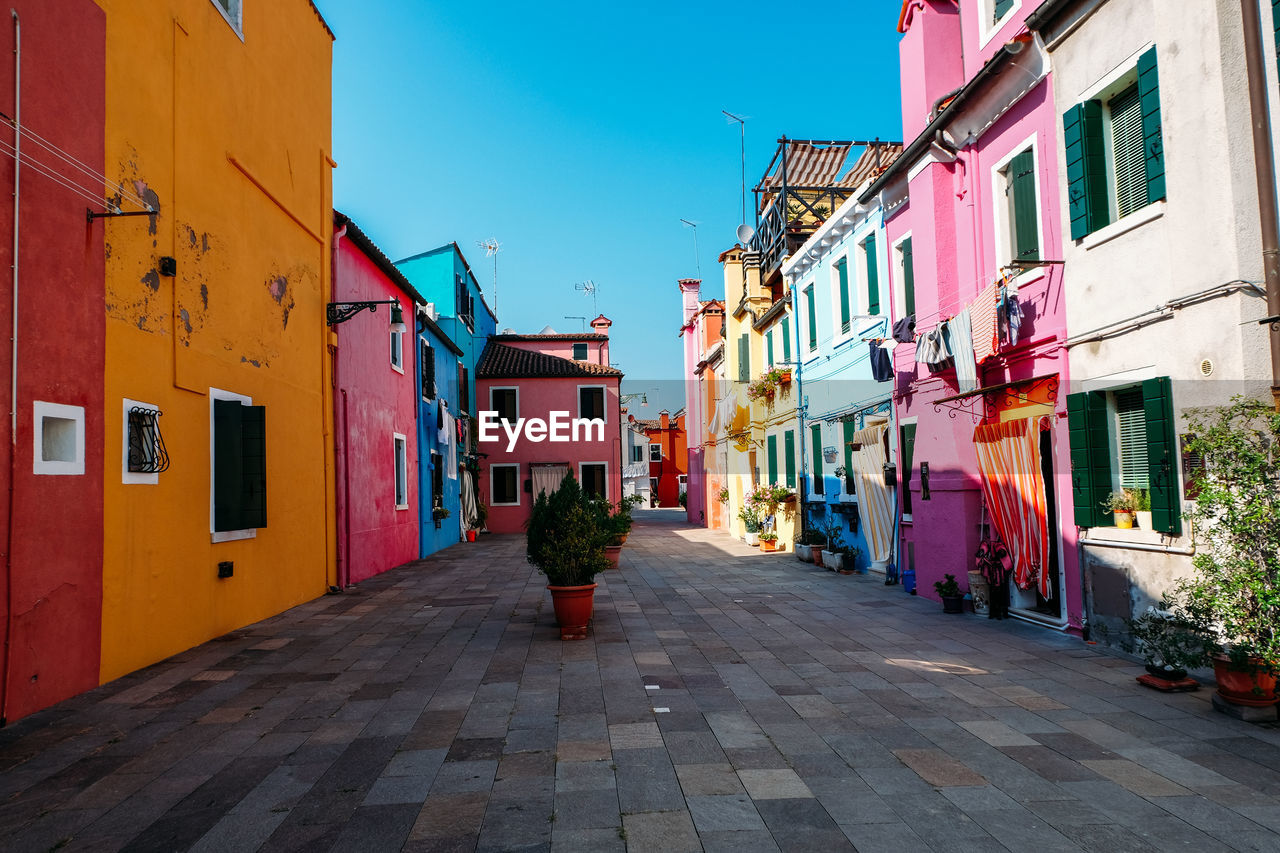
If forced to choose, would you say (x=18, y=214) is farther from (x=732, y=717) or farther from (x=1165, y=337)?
(x=1165, y=337)

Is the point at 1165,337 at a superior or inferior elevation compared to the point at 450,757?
superior

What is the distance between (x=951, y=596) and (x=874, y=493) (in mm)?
4013

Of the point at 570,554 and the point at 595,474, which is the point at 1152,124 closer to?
the point at 570,554

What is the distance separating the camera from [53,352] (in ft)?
20.6

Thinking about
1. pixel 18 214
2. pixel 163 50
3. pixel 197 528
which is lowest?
pixel 197 528

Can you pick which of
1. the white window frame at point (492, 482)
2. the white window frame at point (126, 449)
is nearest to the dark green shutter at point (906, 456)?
the white window frame at point (126, 449)

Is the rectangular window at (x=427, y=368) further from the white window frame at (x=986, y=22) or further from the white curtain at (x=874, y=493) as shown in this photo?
the white window frame at (x=986, y=22)

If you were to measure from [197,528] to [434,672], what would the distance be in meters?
3.08

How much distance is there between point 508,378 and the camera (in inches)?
1187

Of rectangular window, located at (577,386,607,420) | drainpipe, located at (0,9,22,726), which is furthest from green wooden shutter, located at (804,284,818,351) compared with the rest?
drainpipe, located at (0,9,22,726)

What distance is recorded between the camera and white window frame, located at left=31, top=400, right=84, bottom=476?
6082 mm

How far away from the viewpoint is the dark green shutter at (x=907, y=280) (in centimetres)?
1285

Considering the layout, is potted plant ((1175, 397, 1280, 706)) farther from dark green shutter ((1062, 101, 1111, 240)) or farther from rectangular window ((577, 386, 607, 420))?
rectangular window ((577, 386, 607, 420))

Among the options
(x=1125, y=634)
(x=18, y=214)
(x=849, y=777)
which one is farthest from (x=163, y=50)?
(x=1125, y=634)
